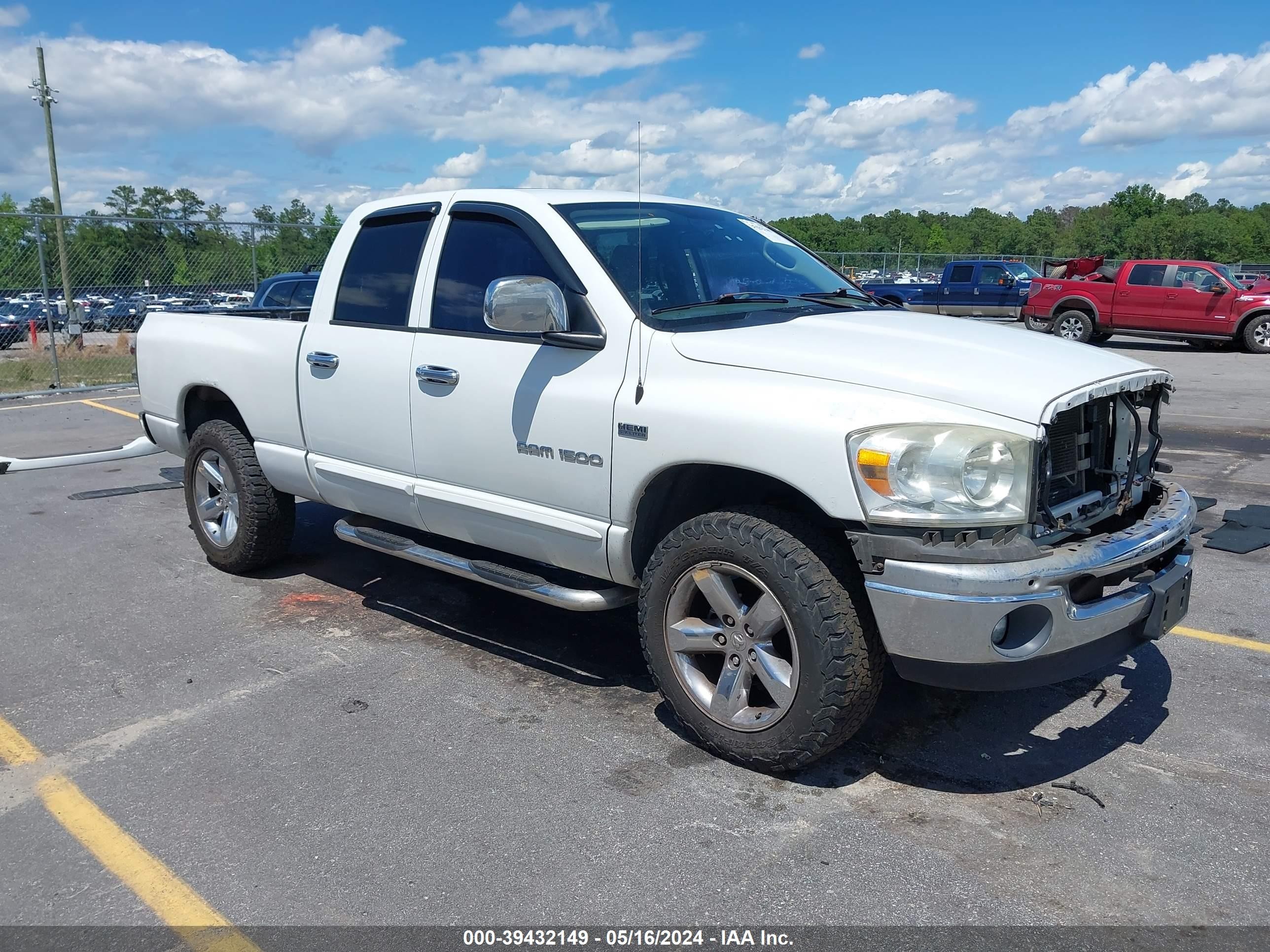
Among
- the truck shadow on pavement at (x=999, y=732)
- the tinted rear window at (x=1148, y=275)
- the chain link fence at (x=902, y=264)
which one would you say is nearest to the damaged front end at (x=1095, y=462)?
the truck shadow on pavement at (x=999, y=732)

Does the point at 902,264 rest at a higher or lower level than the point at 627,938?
higher

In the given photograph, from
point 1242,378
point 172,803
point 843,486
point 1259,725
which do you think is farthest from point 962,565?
point 1242,378

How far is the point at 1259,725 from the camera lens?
3861 millimetres

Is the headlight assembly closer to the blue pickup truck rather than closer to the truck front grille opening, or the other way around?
the truck front grille opening

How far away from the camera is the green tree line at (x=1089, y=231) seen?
215 feet

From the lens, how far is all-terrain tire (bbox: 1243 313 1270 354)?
64.4 ft

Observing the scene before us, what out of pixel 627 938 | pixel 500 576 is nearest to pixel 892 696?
pixel 500 576

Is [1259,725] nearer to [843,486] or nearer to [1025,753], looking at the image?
[1025,753]

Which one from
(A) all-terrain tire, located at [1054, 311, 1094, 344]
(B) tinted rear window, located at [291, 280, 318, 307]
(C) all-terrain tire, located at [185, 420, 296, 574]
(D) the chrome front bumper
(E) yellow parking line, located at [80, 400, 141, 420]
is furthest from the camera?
(A) all-terrain tire, located at [1054, 311, 1094, 344]

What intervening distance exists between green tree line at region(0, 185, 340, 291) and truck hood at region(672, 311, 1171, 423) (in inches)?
497

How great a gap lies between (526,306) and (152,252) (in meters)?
14.8

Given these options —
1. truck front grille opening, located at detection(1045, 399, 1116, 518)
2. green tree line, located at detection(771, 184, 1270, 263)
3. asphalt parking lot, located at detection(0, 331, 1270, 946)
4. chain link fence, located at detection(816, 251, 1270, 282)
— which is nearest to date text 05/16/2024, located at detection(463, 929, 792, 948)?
asphalt parking lot, located at detection(0, 331, 1270, 946)

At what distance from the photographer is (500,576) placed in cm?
421

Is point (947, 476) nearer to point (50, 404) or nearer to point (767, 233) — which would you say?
point (767, 233)
